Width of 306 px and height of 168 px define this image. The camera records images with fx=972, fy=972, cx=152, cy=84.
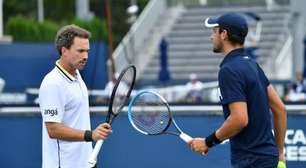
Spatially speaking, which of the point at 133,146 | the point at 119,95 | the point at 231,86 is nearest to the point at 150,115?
the point at 119,95

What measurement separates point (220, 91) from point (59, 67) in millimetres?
1304

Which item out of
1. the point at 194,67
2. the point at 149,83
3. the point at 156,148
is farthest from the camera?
the point at 194,67

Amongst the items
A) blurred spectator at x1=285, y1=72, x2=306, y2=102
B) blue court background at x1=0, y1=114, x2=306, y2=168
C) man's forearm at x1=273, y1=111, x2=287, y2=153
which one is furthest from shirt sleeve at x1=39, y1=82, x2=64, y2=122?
blurred spectator at x1=285, y1=72, x2=306, y2=102

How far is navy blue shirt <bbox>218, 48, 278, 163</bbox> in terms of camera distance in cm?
617

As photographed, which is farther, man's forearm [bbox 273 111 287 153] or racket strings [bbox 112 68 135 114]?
racket strings [bbox 112 68 135 114]

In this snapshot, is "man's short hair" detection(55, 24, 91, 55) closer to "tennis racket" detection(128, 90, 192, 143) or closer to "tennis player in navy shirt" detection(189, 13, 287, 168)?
"tennis racket" detection(128, 90, 192, 143)

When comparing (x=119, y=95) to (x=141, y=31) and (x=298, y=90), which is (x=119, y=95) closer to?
(x=298, y=90)

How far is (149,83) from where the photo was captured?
79.2 ft

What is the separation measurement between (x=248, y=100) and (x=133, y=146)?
426cm

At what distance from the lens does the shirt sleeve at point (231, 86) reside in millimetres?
6133

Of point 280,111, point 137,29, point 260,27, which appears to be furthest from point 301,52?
point 280,111

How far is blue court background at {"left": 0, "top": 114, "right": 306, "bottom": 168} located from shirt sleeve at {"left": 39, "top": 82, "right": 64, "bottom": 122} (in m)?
3.55

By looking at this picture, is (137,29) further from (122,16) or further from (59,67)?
(59,67)

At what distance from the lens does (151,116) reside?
7719 millimetres
